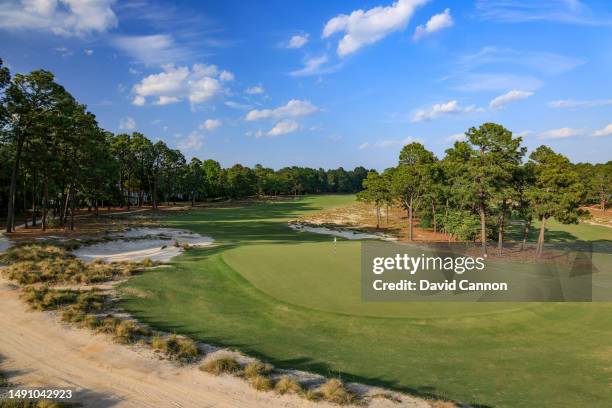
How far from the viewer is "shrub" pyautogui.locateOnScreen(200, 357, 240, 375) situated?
1151 cm

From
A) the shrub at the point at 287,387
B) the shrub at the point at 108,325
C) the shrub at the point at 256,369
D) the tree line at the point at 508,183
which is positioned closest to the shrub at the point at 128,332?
the shrub at the point at 108,325

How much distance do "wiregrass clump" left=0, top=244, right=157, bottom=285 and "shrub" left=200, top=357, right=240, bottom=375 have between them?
12642 mm

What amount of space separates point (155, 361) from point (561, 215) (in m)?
31.4

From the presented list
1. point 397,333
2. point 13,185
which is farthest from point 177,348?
point 13,185

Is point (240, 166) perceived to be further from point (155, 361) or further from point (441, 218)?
point (155, 361)

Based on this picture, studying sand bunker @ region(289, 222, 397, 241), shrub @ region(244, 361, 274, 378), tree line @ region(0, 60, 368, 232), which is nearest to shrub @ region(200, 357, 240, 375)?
shrub @ region(244, 361, 274, 378)

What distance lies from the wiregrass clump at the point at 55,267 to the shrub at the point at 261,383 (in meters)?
14.2

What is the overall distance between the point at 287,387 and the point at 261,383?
2.37 ft

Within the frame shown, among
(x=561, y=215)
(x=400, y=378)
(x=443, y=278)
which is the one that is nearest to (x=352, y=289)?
(x=443, y=278)

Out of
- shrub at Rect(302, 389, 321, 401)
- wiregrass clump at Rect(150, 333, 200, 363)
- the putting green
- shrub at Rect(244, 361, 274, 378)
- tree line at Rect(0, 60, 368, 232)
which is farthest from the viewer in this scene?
tree line at Rect(0, 60, 368, 232)

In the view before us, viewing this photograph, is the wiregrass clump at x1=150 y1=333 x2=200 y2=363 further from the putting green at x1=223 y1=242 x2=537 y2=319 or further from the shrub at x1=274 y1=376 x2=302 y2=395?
the putting green at x1=223 y1=242 x2=537 y2=319

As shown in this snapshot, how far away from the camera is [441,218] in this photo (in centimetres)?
5228

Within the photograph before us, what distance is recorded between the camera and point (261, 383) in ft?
35.1

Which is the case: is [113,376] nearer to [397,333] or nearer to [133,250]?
[397,333]
